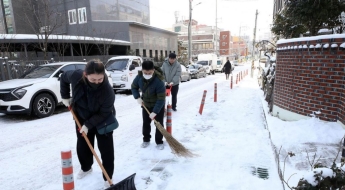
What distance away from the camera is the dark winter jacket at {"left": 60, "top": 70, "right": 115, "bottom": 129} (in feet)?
8.39

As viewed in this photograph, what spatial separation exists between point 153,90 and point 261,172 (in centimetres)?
217

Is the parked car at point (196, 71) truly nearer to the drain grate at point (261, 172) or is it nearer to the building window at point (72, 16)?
the building window at point (72, 16)

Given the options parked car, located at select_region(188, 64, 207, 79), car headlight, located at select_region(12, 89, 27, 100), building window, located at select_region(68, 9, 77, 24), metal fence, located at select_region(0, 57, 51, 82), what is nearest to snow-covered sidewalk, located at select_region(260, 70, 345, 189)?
car headlight, located at select_region(12, 89, 27, 100)

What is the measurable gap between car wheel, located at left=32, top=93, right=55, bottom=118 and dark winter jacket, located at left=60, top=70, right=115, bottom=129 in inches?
176

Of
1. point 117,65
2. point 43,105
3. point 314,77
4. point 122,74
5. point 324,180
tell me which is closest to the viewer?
point 324,180

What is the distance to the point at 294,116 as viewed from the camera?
16.4ft

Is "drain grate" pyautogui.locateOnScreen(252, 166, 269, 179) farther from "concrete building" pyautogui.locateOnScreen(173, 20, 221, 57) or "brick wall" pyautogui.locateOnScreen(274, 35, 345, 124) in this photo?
"concrete building" pyautogui.locateOnScreen(173, 20, 221, 57)

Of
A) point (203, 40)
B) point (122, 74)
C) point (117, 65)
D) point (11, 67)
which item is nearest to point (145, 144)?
point (122, 74)

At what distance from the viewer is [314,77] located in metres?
4.44

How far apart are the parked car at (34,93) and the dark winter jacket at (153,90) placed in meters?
3.88

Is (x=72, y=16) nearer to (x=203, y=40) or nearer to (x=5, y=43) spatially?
(x=5, y=43)

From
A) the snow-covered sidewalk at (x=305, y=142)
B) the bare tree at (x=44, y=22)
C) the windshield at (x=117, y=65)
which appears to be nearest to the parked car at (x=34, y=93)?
the windshield at (x=117, y=65)

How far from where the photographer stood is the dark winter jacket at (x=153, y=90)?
372cm

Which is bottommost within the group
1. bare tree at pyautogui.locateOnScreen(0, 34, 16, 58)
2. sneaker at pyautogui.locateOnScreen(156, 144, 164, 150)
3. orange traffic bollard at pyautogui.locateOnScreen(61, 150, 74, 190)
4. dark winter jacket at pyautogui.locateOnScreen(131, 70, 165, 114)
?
sneaker at pyautogui.locateOnScreen(156, 144, 164, 150)
